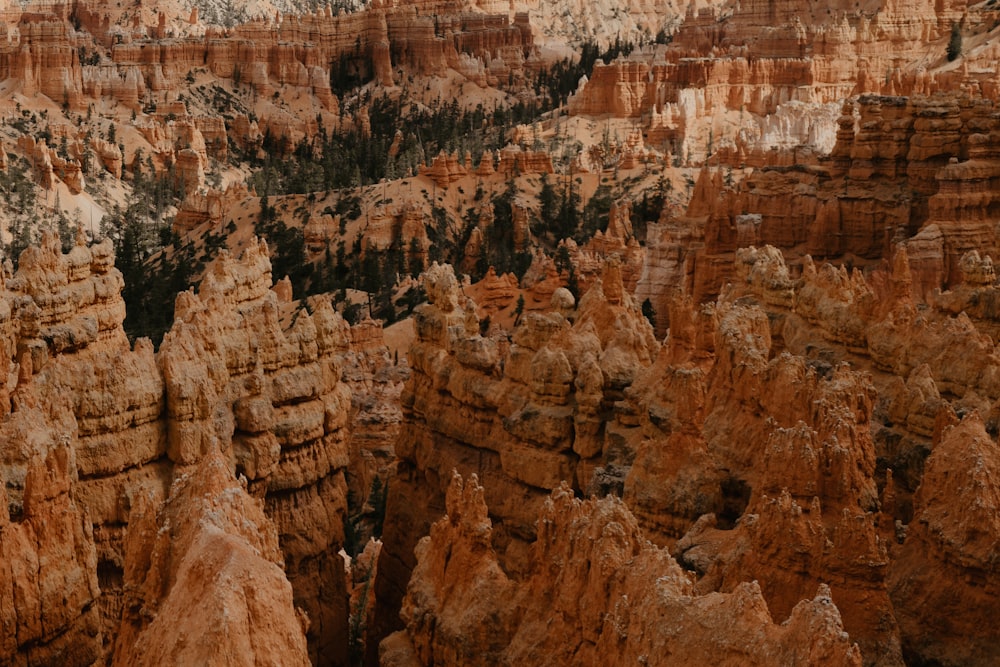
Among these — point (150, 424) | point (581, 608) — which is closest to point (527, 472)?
point (150, 424)

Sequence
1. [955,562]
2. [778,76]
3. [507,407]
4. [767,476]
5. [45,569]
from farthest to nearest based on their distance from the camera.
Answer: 1. [778,76]
2. [507,407]
3. [767,476]
4. [45,569]
5. [955,562]

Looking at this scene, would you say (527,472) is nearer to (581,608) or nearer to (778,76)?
(581,608)

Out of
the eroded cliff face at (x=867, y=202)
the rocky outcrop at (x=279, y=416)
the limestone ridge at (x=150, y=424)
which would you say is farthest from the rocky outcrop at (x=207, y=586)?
the eroded cliff face at (x=867, y=202)

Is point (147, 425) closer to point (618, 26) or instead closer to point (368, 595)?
point (368, 595)

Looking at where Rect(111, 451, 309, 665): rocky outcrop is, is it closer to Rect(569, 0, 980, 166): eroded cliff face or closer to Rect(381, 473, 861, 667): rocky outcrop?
Rect(381, 473, 861, 667): rocky outcrop

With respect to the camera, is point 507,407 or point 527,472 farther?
point 507,407

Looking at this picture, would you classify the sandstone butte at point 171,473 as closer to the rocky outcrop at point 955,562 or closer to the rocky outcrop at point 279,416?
the rocky outcrop at point 279,416

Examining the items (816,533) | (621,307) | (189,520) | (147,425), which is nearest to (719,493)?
(816,533)

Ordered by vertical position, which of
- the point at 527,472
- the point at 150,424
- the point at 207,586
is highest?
the point at 207,586
